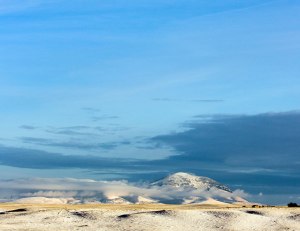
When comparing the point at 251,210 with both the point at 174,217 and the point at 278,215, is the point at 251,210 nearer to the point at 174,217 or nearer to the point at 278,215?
the point at 278,215

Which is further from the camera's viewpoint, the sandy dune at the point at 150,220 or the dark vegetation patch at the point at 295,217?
the dark vegetation patch at the point at 295,217

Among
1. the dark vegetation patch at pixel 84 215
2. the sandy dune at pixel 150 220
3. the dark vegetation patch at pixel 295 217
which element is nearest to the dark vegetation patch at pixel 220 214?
the sandy dune at pixel 150 220

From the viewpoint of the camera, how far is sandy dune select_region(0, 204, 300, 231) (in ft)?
360

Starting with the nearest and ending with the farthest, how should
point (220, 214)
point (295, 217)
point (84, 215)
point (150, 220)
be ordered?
point (150, 220)
point (84, 215)
point (220, 214)
point (295, 217)

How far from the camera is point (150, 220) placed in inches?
4387

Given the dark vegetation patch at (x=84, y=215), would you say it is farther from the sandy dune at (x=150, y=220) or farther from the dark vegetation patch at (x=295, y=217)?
the dark vegetation patch at (x=295, y=217)

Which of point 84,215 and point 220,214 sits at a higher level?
point 220,214

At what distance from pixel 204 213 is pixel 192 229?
29.9 ft

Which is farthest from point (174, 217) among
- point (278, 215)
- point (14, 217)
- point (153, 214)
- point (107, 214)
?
point (14, 217)

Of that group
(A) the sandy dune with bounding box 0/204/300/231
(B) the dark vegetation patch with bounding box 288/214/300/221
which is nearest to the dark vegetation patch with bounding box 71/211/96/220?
(A) the sandy dune with bounding box 0/204/300/231

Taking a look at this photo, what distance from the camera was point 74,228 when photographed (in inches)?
Answer: 4269

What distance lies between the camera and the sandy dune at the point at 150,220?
10988 cm

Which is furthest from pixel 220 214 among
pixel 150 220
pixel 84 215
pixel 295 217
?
pixel 84 215

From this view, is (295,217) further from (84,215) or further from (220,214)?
(84,215)
